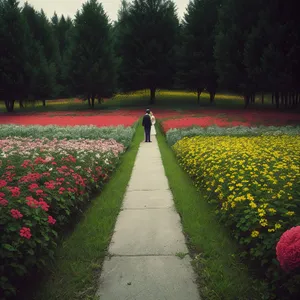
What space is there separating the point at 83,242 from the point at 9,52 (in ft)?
144

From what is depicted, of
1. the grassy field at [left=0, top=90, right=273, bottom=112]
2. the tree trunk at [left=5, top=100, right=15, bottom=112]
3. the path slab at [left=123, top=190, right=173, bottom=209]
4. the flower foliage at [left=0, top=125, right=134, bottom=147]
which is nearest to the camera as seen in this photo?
the path slab at [left=123, top=190, right=173, bottom=209]

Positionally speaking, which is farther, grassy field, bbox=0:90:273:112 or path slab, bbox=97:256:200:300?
grassy field, bbox=0:90:273:112

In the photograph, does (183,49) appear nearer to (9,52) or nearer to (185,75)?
(185,75)

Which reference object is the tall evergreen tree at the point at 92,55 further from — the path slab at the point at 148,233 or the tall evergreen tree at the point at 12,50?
the path slab at the point at 148,233

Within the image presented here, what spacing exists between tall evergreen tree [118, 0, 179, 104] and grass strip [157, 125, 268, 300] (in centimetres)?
3965

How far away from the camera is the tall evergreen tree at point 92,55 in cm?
4228

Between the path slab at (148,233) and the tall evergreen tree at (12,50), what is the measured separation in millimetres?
40680

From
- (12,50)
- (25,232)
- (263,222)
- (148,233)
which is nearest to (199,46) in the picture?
(12,50)

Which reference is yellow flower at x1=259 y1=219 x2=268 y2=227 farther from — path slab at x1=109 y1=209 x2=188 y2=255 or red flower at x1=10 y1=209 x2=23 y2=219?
red flower at x1=10 y1=209 x2=23 y2=219

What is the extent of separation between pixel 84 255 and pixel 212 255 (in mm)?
2035

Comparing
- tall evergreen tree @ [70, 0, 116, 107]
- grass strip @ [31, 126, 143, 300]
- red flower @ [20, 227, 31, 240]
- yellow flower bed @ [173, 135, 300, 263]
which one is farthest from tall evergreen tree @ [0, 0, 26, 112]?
red flower @ [20, 227, 31, 240]

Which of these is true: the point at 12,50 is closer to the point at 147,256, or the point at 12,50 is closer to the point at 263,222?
the point at 147,256

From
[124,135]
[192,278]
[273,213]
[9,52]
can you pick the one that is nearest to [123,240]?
[192,278]

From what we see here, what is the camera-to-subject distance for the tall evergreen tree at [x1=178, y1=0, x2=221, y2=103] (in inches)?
1676
